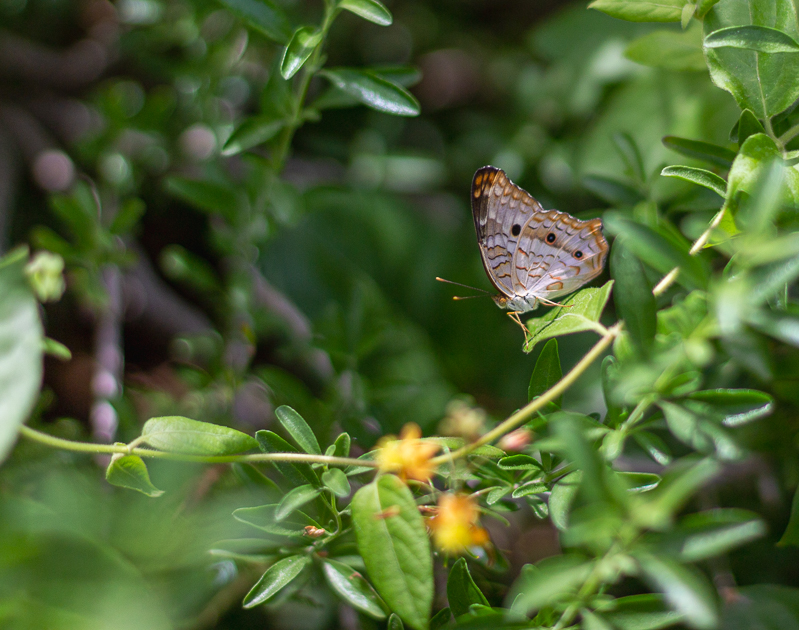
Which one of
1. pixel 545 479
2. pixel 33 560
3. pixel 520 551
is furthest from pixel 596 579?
pixel 520 551

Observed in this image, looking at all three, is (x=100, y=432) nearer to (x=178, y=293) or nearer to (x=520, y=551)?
(x=178, y=293)

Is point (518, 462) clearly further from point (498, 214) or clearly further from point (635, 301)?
point (498, 214)

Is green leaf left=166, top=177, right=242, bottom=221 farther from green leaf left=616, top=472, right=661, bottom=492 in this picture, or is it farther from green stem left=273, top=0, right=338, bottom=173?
green leaf left=616, top=472, right=661, bottom=492

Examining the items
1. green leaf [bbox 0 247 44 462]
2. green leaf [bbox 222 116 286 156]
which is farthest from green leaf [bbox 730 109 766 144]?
green leaf [bbox 0 247 44 462]

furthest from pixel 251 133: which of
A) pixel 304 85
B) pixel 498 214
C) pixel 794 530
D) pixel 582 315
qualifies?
pixel 794 530

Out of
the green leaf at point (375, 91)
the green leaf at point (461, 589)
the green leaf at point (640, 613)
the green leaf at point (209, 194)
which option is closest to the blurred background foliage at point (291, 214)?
the green leaf at point (209, 194)
